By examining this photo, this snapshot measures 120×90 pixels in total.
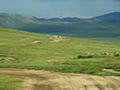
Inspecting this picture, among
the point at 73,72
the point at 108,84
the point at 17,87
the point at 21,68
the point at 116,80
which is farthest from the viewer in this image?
the point at 21,68

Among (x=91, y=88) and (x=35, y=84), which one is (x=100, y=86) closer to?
(x=91, y=88)

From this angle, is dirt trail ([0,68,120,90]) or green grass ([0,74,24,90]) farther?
dirt trail ([0,68,120,90])

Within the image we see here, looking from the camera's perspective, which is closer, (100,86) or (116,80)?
(100,86)

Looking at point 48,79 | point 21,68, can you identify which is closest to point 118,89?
point 48,79

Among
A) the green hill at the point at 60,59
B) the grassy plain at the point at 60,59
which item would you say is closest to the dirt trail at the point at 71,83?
the grassy plain at the point at 60,59

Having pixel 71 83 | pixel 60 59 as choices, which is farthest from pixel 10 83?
pixel 60 59

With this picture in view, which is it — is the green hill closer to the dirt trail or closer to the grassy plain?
the grassy plain

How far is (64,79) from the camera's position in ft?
67.5

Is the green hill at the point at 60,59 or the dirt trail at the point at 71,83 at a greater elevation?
the dirt trail at the point at 71,83

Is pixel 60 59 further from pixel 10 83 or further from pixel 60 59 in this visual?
pixel 10 83

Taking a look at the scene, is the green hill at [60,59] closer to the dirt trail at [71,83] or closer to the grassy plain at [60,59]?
the grassy plain at [60,59]

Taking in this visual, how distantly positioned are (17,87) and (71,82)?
4910mm

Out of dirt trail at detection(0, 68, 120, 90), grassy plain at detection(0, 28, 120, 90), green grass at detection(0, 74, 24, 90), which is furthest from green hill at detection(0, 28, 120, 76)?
green grass at detection(0, 74, 24, 90)

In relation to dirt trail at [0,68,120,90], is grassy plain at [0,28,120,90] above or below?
below
